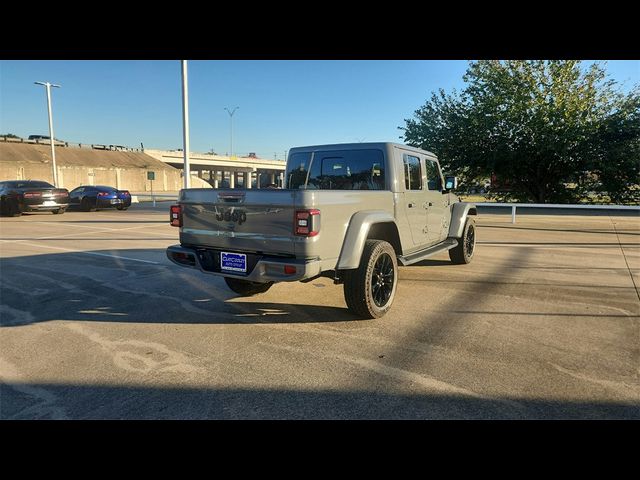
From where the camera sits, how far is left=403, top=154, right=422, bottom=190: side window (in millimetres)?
5805

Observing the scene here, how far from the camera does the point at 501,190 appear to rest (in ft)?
84.8

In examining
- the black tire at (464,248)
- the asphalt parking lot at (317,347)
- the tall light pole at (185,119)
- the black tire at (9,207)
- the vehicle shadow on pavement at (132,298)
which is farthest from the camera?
the black tire at (9,207)

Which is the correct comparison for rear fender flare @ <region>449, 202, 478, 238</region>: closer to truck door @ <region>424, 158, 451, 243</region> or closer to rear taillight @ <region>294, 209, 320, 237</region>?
truck door @ <region>424, 158, 451, 243</region>

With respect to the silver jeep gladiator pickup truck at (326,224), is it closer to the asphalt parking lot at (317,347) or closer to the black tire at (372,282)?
the black tire at (372,282)

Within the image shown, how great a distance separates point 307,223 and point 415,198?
8.04 ft

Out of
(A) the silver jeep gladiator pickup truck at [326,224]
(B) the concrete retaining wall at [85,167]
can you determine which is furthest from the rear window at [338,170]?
(B) the concrete retaining wall at [85,167]

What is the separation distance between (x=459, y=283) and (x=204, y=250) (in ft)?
12.5

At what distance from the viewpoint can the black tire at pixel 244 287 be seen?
5656 mm

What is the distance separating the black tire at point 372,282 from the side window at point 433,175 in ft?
6.91

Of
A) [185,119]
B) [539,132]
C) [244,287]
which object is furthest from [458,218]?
[539,132]

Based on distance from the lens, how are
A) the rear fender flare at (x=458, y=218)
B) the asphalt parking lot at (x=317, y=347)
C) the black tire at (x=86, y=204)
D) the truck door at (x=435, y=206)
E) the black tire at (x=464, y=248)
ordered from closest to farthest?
the asphalt parking lot at (x=317, y=347), the truck door at (x=435, y=206), the rear fender flare at (x=458, y=218), the black tire at (x=464, y=248), the black tire at (x=86, y=204)

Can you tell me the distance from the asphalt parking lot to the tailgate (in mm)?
896

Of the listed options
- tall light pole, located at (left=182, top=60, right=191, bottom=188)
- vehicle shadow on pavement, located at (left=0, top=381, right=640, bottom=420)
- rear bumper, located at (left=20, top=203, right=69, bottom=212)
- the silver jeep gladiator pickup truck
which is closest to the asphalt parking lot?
vehicle shadow on pavement, located at (left=0, top=381, right=640, bottom=420)

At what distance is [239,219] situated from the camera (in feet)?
14.6
